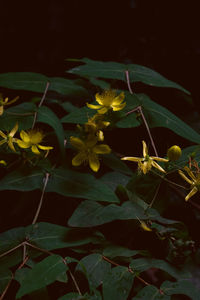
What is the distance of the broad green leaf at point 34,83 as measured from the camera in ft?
3.91

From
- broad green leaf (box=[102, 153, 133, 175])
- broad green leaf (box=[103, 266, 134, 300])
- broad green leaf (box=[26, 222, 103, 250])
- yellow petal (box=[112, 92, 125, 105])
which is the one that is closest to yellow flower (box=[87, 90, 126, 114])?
yellow petal (box=[112, 92, 125, 105])

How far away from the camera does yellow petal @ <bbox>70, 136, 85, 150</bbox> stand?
971 mm

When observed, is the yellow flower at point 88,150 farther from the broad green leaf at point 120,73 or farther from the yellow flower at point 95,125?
the broad green leaf at point 120,73

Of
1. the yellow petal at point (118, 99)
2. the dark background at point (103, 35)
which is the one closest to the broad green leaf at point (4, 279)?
the yellow petal at point (118, 99)

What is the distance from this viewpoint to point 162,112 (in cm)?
113

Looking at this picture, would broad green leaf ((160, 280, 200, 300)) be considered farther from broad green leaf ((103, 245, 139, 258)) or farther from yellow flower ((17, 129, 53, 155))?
yellow flower ((17, 129, 53, 155))

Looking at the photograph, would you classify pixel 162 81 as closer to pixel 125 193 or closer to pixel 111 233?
pixel 125 193

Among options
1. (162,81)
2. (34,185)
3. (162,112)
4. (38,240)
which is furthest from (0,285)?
(162,81)

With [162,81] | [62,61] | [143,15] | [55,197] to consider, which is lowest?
[55,197]

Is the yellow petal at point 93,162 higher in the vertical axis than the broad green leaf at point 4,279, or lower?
higher

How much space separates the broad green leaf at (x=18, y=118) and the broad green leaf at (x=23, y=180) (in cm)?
16

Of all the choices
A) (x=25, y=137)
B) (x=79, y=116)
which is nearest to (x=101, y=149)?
(x=79, y=116)

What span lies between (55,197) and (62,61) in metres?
0.87

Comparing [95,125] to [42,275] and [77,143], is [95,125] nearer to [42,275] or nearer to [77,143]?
[77,143]
